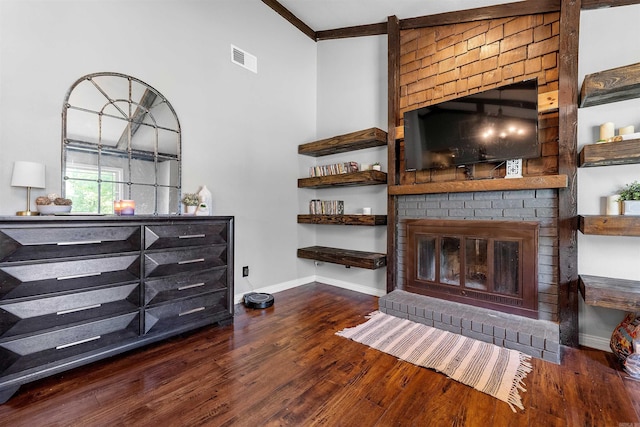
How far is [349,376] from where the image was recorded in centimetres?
179

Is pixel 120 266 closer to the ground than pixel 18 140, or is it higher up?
closer to the ground

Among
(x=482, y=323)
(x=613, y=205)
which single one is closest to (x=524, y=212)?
(x=613, y=205)

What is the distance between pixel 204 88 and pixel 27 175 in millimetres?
1640

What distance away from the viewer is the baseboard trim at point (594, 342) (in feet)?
6.96

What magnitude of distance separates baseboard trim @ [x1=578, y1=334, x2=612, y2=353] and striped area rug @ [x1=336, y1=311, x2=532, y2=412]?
602 mm

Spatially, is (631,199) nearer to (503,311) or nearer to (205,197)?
(503,311)

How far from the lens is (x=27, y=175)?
1796mm

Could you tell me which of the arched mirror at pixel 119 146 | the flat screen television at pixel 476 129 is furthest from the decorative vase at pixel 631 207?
the arched mirror at pixel 119 146

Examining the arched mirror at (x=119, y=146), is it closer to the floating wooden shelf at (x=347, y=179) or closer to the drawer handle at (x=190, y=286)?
the drawer handle at (x=190, y=286)

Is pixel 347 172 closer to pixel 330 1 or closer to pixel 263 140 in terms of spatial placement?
pixel 263 140

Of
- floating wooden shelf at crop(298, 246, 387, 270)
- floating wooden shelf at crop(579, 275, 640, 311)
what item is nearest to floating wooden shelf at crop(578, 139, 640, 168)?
floating wooden shelf at crop(579, 275, 640, 311)

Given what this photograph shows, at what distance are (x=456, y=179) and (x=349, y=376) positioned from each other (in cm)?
211

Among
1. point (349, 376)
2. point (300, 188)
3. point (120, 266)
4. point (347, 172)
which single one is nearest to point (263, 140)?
point (300, 188)

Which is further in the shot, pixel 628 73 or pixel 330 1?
pixel 330 1
